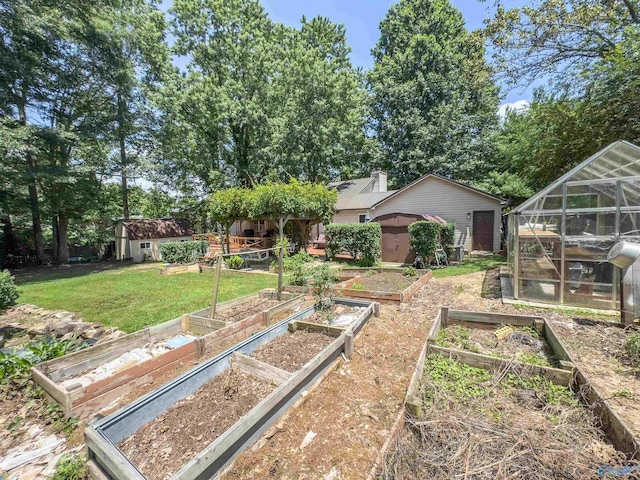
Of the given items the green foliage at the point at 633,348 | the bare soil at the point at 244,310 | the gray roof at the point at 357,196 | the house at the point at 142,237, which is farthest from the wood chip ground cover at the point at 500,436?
the house at the point at 142,237

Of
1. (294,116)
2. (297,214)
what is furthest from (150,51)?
(297,214)

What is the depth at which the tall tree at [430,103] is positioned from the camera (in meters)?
22.7

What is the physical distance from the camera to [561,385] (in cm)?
322

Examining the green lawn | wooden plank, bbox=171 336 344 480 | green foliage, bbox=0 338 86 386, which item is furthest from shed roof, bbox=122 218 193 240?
wooden plank, bbox=171 336 344 480

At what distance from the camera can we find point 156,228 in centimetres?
1966

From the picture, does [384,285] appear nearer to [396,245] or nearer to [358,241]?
[358,241]

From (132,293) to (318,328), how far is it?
7.49 m

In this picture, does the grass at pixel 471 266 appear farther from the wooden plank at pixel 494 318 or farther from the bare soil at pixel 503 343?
the bare soil at pixel 503 343

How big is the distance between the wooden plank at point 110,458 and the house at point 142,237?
19.2 metres

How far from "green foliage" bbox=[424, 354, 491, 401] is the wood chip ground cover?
19 millimetres

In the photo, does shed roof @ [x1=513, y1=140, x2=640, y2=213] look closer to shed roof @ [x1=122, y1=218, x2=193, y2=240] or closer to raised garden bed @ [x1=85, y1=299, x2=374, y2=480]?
raised garden bed @ [x1=85, y1=299, x2=374, y2=480]

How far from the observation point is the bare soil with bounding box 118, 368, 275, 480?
2.38 metres

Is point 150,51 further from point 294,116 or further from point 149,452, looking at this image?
point 149,452

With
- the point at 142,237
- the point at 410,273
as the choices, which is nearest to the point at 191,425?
the point at 410,273
